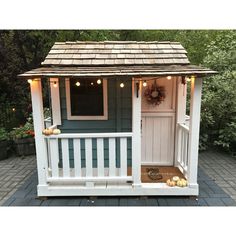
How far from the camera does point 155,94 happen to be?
436 cm

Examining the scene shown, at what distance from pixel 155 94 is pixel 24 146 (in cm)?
403

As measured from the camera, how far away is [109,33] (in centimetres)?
838

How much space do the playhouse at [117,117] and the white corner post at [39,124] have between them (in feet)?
0.05

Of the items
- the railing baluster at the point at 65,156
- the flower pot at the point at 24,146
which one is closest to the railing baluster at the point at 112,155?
the railing baluster at the point at 65,156

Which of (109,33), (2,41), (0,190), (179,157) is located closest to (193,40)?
(109,33)

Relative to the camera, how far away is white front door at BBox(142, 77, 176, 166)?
445 centimetres

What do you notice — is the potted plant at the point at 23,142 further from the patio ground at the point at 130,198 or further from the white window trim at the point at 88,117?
the white window trim at the point at 88,117

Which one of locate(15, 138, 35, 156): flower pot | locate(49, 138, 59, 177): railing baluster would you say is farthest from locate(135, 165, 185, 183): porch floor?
locate(15, 138, 35, 156): flower pot

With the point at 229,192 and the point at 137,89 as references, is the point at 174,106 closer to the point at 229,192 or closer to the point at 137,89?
the point at 137,89

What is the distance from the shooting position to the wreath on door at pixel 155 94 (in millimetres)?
4354

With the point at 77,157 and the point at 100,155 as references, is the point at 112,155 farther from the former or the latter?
the point at 77,157

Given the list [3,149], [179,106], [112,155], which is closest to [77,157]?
A: [112,155]

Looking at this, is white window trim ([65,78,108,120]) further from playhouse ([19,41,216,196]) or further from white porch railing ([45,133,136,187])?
white porch railing ([45,133,136,187])

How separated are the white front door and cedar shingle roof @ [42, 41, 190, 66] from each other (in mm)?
593
